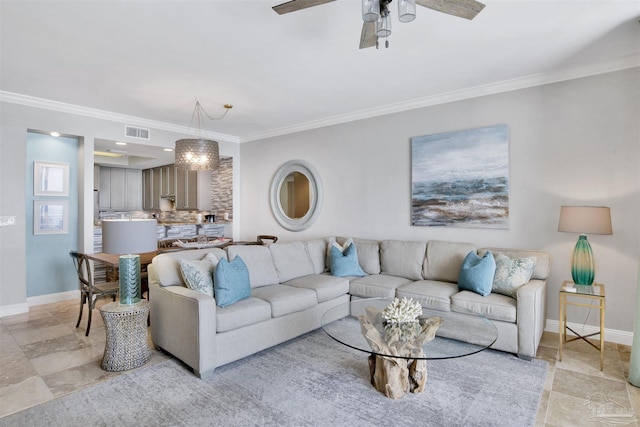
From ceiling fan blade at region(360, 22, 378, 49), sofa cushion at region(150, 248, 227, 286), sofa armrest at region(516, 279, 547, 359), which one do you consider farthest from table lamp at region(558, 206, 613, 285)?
sofa cushion at region(150, 248, 227, 286)

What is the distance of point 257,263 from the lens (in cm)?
379

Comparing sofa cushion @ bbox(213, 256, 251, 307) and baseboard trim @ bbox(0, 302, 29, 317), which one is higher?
sofa cushion @ bbox(213, 256, 251, 307)

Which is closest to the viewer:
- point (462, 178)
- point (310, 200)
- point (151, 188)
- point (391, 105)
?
point (462, 178)

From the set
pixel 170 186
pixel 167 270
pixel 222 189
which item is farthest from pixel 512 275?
pixel 170 186

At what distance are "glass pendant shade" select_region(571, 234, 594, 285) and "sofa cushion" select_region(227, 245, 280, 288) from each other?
2.89 metres

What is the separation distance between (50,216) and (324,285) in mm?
3997

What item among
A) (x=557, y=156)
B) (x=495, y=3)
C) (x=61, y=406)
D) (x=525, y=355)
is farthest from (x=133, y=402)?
(x=557, y=156)

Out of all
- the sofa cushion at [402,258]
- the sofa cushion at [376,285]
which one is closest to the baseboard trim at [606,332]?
the sofa cushion at [402,258]

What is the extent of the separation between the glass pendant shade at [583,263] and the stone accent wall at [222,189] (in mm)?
5424

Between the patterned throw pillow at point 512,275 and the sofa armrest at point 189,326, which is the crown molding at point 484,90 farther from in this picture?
the sofa armrest at point 189,326

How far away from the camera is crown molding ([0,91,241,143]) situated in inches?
164

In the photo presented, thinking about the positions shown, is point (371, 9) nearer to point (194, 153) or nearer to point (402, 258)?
point (402, 258)

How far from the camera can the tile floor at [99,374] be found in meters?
2.27

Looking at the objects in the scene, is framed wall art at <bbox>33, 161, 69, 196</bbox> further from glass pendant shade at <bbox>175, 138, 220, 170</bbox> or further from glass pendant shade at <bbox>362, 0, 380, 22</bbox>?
glass pendant shade at <bbox>362, 0, 380, 22</bbox>
